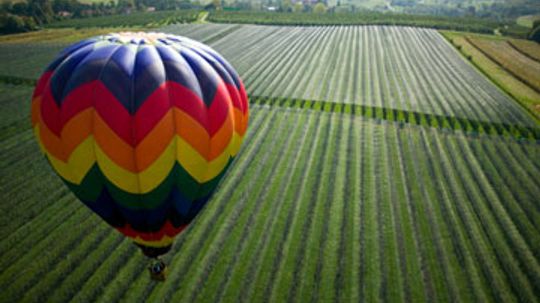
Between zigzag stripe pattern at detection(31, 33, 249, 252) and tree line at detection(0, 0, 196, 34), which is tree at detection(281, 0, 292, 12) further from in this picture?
zigzag stripe pattern at detection(31, 33, 249, 252)

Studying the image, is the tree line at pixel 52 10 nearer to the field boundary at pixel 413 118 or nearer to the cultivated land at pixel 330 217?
the cultivated land at pixel 330 217

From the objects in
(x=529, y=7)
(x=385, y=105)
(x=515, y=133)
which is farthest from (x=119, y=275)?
(x=529, y=7)

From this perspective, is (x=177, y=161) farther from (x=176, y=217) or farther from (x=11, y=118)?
(x=11, y=118)

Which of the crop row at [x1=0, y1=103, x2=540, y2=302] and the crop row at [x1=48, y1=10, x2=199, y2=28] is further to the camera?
the crop row at [x1=48, y1=10, x2=199, y2=28]

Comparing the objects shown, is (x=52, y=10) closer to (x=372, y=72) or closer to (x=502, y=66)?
(x=372, y=72)

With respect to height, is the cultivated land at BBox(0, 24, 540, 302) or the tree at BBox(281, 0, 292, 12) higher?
the tree at BBox(281, 0, 292, 12)

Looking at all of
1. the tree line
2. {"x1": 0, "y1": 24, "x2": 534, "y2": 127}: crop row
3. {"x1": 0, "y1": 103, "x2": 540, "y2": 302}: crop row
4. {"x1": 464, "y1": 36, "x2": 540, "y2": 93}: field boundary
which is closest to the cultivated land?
{"x1": 0, "y1": 103, "x2": 540, "y2": 302}: crop row

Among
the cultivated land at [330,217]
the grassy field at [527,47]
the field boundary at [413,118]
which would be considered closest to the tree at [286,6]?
the grassy field at [527,47]
